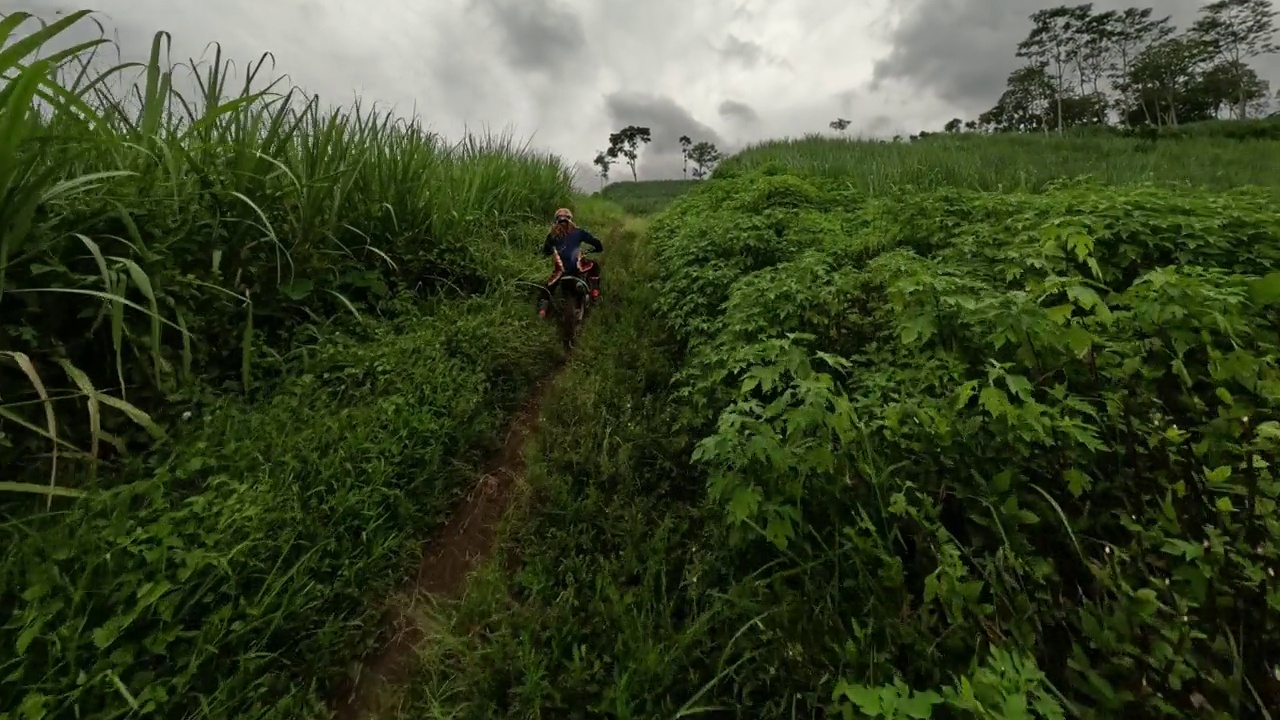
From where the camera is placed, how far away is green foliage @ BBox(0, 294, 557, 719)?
1.63 m

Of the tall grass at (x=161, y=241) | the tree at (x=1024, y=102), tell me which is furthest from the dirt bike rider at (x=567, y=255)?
the tree at (x=1024, y=102)

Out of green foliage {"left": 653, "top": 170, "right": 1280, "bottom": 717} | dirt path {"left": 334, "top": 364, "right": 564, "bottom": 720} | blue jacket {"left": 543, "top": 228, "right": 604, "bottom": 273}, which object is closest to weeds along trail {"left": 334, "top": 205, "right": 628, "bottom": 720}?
dirt path {"left": 334, "top": 364, "right": 564, "bottom": 720}

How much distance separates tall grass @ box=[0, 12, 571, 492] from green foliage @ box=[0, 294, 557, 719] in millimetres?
321

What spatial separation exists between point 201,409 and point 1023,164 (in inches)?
381

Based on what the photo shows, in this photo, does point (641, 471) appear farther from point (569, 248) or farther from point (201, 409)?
point (569, 248)

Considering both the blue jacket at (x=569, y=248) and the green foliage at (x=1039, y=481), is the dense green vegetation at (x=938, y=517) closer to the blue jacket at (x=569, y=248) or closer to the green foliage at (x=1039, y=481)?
the green foliage at (x=1039, y=481)

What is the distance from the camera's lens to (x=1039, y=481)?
72.3 inches

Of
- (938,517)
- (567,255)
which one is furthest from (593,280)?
(938,517)

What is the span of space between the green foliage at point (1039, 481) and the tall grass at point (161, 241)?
2634 millimetres

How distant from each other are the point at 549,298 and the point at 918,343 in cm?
347

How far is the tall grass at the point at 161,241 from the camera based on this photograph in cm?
211

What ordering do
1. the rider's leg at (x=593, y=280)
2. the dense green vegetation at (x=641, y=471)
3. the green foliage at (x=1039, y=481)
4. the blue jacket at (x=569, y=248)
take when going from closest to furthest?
the green foliage at (x=1039, y=481) → the dense green vegetation at (x=641, y=471) → the blue jacket at (x=569, y=248) → the rider's leg at (x=593, y=280)

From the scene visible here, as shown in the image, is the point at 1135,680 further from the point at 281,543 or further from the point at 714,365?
the point at 281,543

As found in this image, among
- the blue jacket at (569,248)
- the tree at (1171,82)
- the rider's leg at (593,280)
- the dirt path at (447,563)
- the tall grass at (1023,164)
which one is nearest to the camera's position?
the dirt path at (447,563)
